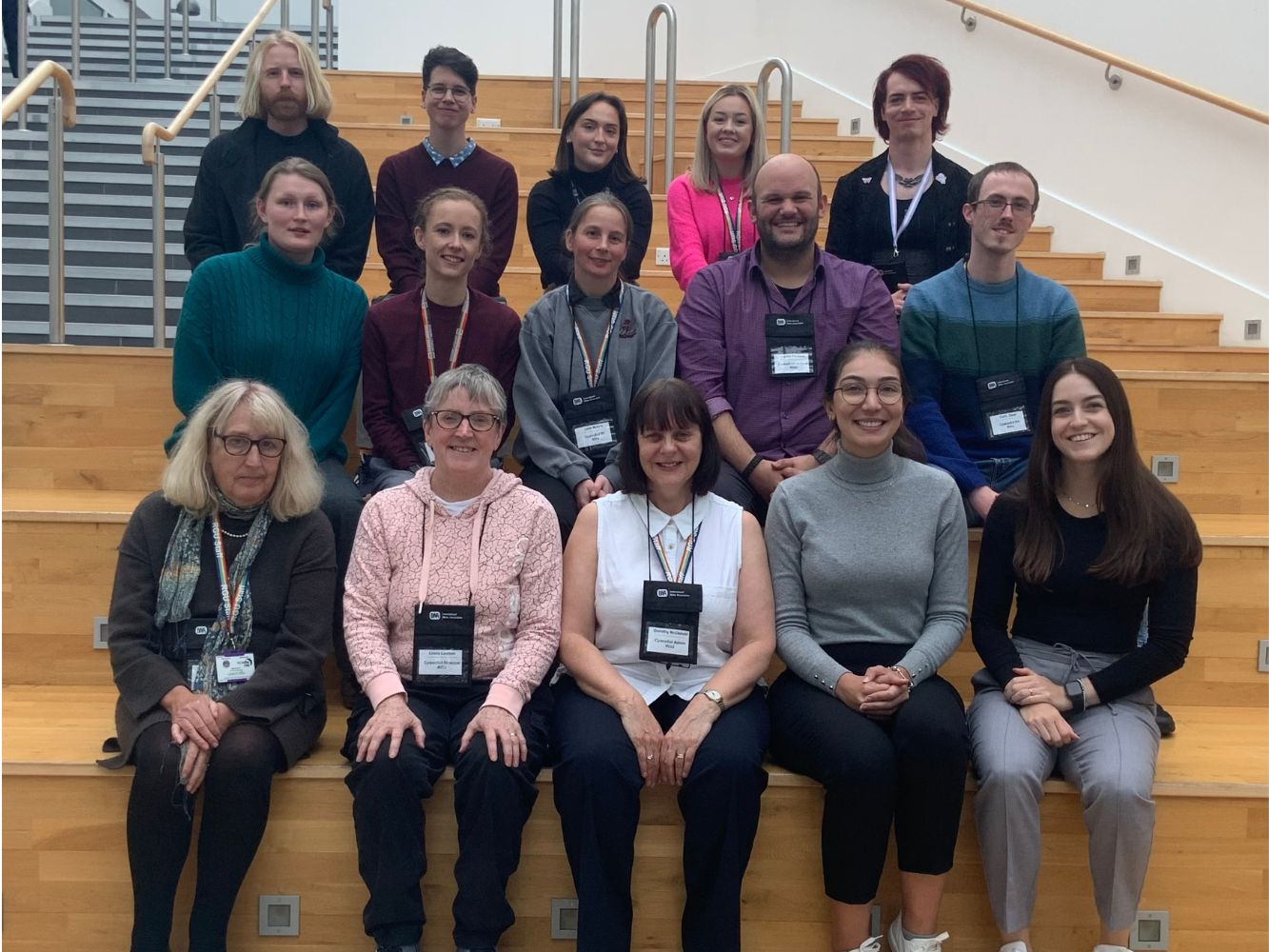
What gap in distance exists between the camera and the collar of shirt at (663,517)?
9.34 feet

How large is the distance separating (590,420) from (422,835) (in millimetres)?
1158

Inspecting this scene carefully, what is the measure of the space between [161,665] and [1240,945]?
2299 millimetres

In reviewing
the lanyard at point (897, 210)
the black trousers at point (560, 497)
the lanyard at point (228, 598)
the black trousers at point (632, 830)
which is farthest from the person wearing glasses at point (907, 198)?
the lanyard at point (228, 598)

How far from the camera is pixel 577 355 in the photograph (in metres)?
3.38

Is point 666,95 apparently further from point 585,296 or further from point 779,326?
point 779,326

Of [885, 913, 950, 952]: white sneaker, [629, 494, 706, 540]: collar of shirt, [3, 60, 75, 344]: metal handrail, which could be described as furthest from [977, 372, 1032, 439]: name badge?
[3, 60, 75, 344]: metal handrail

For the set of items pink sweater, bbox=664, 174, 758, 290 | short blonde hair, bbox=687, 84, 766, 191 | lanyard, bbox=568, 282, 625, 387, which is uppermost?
short blonde hair, bbox=687, 84, 766, 191

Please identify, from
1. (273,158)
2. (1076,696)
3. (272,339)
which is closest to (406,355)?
(272,339)

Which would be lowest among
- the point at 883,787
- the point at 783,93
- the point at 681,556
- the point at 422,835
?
the point at 422,835

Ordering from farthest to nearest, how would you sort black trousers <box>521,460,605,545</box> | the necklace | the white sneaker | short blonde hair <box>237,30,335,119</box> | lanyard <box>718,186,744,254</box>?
1. lanyard <box>718,186,744,254</box>
2. short blonde hair <box>237,30,335,119</box>
3. black trousers <box>521,460,605,545</box>
4. the necklace
5. the white sneaker

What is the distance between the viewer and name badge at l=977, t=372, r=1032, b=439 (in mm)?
3318

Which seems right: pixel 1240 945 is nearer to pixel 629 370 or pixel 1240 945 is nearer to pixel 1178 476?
pixel 1178 476

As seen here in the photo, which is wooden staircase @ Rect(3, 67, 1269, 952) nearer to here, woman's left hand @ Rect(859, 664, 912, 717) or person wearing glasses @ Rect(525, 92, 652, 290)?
woman's left hand @ Rect(859, 664, 912, 717)

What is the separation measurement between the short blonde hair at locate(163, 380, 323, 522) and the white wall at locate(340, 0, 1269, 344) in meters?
3.70
